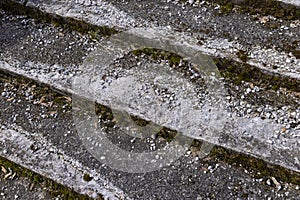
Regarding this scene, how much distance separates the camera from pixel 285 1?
3.67m

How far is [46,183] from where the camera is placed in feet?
11.1

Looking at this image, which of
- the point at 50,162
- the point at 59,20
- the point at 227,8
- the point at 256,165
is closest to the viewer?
the point at 256,165

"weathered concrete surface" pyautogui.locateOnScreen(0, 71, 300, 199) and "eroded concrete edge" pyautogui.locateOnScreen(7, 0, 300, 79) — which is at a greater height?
"eroded concrete edge" pyautogui.locateOnScreen(7, 0, 300, 79)

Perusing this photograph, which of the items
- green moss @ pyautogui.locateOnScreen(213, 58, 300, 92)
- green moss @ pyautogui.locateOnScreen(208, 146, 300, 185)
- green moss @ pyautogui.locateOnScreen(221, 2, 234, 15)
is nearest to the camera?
green moss @ pyautogui.locateOnScreen(208, 146, 300, 185)

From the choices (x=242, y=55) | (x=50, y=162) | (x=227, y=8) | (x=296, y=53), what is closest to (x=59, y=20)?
(x=50, y=162)

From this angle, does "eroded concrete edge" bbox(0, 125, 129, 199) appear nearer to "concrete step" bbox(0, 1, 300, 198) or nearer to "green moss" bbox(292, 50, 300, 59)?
"concrete step" bbox(0, 1, 300, 198)

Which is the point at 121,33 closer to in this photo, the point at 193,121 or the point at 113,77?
the point at 113,77

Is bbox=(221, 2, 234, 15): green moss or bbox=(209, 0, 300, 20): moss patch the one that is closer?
bbox=(209, 0, 300, 20): moss patch

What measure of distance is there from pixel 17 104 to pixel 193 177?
1.88 m

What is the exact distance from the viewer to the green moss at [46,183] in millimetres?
3281

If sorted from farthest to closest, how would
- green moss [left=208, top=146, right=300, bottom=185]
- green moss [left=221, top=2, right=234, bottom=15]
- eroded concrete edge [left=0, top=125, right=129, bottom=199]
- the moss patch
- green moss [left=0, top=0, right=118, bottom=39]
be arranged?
green moss [left=0, top=0, right=118, bottom=39] < green moss [left=221, top=2, right=234, bottom=15] < the moss patch < eroded concrete edge [left=0, top=125, right=129, bottom=199] < green moss [left=208, top=146, right=300, bottom=185]

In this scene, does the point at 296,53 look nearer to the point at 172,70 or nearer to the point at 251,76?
the point at 251,76

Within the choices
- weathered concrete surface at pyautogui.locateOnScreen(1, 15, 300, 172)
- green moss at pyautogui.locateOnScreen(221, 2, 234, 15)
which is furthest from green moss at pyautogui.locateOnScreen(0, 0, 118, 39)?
green moss at pyautogui.locateOnScreen(221, 2, 234, 15)

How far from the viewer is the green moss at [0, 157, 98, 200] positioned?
10.8ft
